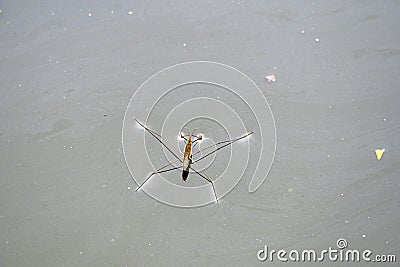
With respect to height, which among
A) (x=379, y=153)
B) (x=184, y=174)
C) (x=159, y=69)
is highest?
(x=159, y=69)

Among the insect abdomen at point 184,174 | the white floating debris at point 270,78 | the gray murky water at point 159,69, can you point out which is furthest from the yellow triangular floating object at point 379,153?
the insect abdomen at point 184,174

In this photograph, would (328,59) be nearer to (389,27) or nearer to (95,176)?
(389,27)

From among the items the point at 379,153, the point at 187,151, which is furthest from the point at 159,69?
the point at 379,153

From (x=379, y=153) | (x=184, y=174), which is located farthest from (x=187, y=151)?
(x=379, y=153)

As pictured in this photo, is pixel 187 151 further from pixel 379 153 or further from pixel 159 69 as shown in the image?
pixel 379 153

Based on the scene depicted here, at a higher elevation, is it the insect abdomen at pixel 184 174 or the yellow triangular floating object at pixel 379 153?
the yellow triangular floating object at pixel 379 153

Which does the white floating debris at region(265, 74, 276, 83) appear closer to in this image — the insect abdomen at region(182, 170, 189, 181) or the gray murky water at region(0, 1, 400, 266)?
the gray murky water at region(0, 1, 400, 266)

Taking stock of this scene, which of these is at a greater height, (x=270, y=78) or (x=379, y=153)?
(x=270, y=78)

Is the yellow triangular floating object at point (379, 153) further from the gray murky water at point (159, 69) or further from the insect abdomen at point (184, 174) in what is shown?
the insect abdomen at point (184, 174)
